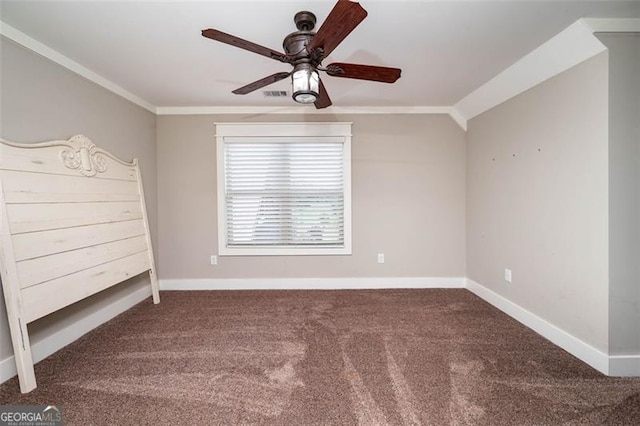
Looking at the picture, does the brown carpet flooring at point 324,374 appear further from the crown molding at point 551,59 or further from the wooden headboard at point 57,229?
the crown molding at point 551,59

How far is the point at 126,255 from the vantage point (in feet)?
8.70

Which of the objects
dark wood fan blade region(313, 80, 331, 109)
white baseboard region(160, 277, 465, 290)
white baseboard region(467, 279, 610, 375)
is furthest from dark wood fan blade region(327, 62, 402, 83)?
white baseboard region(160, 277, 465, 290)

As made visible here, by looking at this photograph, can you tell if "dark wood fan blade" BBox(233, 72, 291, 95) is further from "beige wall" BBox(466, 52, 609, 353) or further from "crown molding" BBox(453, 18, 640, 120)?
"beige wall" BBox(466, 52, 609, 353)

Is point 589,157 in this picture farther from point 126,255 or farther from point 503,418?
point 126,255

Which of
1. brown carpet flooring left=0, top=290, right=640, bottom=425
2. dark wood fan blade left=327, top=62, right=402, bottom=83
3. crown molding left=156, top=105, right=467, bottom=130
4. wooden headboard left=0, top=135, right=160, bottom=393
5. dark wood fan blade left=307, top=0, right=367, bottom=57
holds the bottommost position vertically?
brown carpet flooring left=0, top=290, right=640, bottom=425

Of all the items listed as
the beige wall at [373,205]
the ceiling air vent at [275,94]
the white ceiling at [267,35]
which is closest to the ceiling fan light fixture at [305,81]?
the white ceiling at [267,35]

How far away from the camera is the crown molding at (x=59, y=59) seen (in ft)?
5.91

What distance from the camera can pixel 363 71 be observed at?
1622 mm

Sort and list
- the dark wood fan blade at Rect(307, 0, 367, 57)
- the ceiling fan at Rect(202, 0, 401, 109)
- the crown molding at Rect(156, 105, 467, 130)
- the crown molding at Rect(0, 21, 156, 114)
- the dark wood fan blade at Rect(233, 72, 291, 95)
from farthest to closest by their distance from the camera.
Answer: the crown molding at Rect(156, 105, 467, 130), the crown molding at Rect(0, 21, 156, 114), the dark wood fan blade at Rect(233, 72, 291, 95), the ceiling fan at Rect(202, 0, 401, 109), the dark wood fan blade at Rect(307, 0, 367, 57)

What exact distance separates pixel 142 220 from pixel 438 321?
337cm

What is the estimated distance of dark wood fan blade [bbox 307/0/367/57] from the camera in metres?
1.12

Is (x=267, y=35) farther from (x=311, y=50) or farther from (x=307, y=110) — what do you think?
(x=307, y=110)

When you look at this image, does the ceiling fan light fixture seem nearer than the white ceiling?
Yes

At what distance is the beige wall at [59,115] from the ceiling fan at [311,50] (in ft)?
5.55
